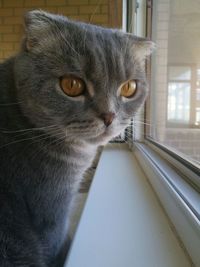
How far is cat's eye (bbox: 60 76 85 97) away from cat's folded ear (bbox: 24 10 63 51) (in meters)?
0.11

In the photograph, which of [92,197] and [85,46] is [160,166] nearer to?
[92,197]

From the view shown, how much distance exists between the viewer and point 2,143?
67 cm

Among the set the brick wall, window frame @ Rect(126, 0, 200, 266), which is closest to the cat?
window frame @ Rect(126, 0, 200, 266)

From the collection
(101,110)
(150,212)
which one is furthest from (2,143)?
(150,212)

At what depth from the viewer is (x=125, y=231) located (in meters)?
0.59

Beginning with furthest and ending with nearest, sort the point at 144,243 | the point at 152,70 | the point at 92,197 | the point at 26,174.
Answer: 1. the point at 152,70
2. the point at 92,197
3. the point at 26,174
4. the point at 144,243

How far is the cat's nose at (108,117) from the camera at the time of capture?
669 mm

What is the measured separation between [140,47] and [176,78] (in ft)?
0.65

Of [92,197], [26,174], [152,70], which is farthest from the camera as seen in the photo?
[152,70]

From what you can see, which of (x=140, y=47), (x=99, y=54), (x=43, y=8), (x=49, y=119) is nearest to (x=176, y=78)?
(x=140, y=47)

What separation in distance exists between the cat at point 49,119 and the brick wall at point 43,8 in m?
2.11

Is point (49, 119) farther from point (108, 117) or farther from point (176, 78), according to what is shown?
point (176, 78)

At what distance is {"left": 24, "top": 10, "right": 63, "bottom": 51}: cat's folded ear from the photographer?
66 cm

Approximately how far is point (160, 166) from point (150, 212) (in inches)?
8.4
